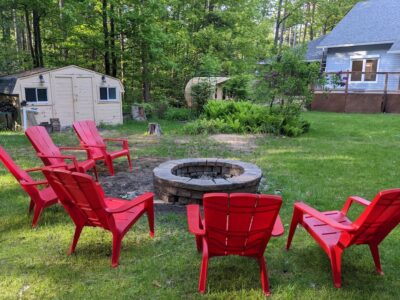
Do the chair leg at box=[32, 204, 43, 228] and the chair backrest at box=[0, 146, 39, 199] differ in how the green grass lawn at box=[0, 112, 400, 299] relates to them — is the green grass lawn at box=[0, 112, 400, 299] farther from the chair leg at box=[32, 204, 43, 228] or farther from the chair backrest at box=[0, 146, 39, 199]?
the chair backrest at box=[0, 146, 39, 199]

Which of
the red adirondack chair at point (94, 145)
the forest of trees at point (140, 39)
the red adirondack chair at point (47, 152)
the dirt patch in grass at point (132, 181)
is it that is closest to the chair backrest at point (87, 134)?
the red adirondack chair at point (94, 145)

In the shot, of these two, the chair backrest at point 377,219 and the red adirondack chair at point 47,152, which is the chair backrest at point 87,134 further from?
the chair backrest at point 377,219

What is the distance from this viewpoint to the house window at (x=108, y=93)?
1260cm

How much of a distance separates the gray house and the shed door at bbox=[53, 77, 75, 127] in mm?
10371

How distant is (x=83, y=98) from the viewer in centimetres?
1207

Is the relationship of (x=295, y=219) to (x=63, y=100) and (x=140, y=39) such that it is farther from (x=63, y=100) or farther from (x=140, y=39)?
(x=140, y=39)

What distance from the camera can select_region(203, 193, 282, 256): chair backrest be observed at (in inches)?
90.7

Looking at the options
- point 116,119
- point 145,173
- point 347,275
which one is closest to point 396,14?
point 116,119

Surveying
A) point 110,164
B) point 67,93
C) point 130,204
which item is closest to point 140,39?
point 67,93

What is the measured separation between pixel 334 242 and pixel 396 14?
775 inches

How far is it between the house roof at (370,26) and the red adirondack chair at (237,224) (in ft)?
54.6

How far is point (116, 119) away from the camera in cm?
1300

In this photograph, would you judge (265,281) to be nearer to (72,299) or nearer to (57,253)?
(72,299)

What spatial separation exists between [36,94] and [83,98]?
1.60 meters
